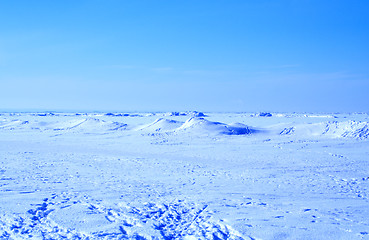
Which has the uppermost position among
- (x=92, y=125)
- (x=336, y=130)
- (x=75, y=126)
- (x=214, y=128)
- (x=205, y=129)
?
(x=336, y=130)

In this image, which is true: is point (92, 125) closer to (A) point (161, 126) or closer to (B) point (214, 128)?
(A) point (161, 126)

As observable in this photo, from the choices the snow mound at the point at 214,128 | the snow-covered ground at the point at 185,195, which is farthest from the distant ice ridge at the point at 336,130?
the snow-covered ground at the point at 185,195

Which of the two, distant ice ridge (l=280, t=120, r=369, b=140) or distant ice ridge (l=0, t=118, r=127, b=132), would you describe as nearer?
distant ice ridge (l=280, t=120, r=369, b=140)

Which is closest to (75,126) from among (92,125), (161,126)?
(92,125)

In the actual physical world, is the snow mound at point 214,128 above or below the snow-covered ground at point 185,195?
above

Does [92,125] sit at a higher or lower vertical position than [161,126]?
lower

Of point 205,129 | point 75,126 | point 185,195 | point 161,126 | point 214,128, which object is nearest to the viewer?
point 185,195

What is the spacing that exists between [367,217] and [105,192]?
6.59 metres

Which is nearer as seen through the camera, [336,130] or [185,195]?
[185,195]

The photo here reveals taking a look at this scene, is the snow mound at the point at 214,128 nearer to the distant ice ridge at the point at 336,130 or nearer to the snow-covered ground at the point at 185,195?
the distant ice ridge at the point at 336,130

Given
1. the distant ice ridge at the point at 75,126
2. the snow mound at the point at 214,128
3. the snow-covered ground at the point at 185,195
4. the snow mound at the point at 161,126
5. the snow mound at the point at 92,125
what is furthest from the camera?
the distant ice ridge at the point at 75,126

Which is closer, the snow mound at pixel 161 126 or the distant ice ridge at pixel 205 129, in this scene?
the distant ice ridge at pixel 205 129

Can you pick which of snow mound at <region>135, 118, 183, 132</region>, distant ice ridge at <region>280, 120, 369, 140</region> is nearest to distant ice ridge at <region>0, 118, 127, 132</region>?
snow mound at <region>135, 118, 183, 132</region>

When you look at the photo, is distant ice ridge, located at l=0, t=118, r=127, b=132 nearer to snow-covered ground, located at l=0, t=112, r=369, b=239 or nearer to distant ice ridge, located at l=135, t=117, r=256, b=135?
distant ice ridge, located at l=135, t=117, r=256, b=135
